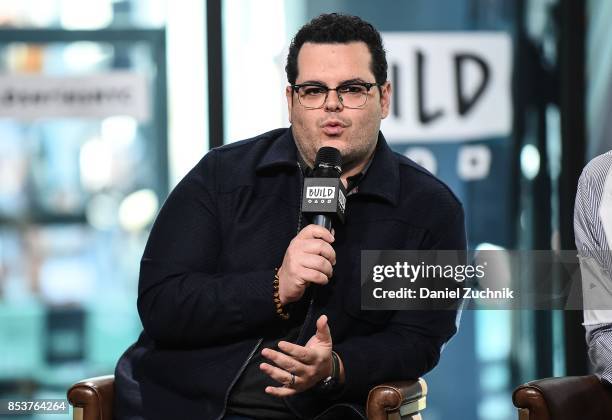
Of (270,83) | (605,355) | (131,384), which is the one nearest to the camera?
(605,355)

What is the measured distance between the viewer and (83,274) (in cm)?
480

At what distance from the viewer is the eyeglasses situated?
2.77 meters

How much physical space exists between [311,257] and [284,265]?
0.40ft

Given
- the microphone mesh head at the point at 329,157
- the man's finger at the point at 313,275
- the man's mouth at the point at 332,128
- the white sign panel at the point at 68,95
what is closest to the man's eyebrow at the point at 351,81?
the man's mouth at the point at 332,128

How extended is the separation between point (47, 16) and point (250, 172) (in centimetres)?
231

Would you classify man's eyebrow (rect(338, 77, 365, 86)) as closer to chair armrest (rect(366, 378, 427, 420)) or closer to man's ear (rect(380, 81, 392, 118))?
man's ear (rect(380, 81, 392, 118))

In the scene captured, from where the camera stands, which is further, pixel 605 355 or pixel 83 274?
pixel 83 274

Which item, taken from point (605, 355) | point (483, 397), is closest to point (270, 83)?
point (483, 397)

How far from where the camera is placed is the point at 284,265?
255 centimetres

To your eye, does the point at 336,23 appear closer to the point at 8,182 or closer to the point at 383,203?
the point at 383,203

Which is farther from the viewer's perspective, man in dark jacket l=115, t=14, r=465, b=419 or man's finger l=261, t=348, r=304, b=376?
man in dark jacket l=115, t=14, r=465, b=419

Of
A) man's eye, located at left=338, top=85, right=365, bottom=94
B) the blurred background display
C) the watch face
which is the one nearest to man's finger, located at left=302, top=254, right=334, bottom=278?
the watch face

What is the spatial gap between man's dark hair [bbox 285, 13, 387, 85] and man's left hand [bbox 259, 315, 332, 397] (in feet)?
2.41

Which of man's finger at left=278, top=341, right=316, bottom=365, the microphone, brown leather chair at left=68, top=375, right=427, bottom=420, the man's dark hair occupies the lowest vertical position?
brown leather chair at left=68, top=375, right=427, bottom=420
